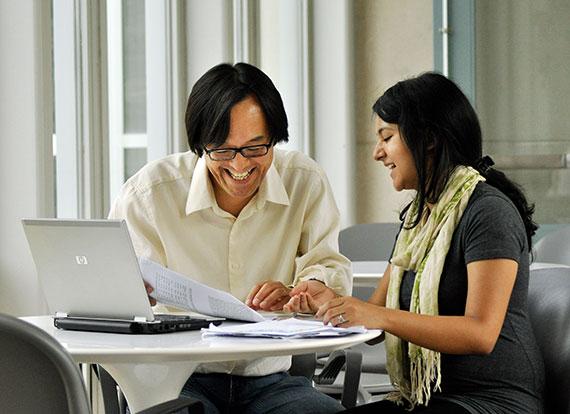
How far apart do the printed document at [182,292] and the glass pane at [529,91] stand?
5175 millimetres

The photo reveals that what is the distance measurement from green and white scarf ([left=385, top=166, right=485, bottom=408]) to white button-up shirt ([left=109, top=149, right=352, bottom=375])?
217mm

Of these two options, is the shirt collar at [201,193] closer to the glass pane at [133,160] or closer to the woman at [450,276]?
the woman at [450,276]

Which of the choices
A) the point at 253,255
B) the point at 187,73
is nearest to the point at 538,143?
the point at 187,73

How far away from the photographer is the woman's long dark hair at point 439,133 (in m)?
2.67

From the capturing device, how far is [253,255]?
2.97 metres

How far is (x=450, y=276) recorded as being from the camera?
259 centimetres

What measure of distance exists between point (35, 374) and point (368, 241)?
3.89 metres

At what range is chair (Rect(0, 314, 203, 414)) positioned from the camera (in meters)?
1.63

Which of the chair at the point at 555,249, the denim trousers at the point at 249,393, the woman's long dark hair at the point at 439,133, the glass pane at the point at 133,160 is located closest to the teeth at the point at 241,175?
the woman's long dark hair at the point at 439,133

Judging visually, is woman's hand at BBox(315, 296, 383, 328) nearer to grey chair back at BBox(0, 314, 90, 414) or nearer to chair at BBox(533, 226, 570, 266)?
grey chair back at BBox(0, 314, 90, 414)

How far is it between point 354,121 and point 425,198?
489 centimetres

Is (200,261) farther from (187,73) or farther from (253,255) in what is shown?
(187,73)

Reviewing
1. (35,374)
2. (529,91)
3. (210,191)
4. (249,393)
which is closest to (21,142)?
(210,191)

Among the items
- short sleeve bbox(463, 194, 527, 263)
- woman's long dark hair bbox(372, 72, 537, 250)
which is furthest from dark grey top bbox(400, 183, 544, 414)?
woman's long dark hair bbox(372, 72, 537, 250)
